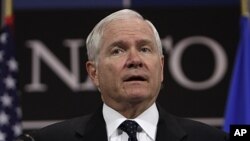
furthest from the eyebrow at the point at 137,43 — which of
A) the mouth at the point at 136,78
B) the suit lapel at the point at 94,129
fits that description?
the suit lapel at the point at 94,129

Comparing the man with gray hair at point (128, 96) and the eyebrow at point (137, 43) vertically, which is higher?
the eyebrow at point (137, 43)

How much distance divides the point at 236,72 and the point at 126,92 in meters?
1.73

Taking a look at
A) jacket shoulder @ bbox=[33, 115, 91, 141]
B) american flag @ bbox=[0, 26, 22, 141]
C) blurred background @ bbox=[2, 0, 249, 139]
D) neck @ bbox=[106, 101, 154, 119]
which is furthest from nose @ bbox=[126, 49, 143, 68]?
blurred background @ bbox=[2, 0, 249, 139]

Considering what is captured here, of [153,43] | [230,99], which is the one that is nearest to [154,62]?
[153,43]

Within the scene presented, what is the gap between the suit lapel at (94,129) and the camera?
5.82 feet

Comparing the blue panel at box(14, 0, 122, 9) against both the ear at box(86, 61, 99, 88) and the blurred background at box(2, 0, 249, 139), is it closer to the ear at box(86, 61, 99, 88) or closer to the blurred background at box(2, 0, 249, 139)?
the blurred background at box(2, 0, 249, 139)

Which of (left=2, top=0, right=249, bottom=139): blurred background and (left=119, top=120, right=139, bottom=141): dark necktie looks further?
(left=2, top=0, right=249, bottom=139): blurred background

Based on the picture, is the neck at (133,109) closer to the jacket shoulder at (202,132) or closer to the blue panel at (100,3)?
the jacket shoulder at (202,132)

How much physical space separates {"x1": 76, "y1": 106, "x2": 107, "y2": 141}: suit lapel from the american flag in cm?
171

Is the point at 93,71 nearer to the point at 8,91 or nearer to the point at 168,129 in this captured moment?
the point at 168,129

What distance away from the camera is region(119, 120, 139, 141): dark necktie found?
171 cm

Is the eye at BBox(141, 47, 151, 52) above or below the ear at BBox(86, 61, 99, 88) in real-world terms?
above

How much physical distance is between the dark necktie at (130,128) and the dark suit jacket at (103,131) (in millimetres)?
63

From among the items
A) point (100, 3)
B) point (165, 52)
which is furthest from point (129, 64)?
point (100, 3)
